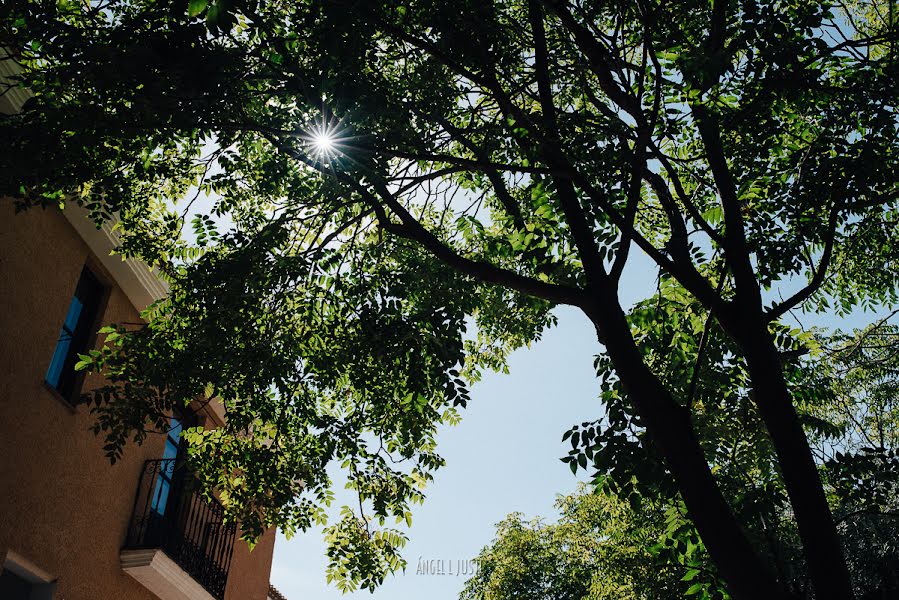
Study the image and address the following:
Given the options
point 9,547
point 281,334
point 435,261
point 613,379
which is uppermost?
point 435,261

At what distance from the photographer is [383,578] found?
361 inches

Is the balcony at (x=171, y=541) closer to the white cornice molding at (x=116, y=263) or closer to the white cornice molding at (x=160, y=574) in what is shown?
the white cornice molding at (x=160, y=574)

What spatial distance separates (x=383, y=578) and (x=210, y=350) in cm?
379

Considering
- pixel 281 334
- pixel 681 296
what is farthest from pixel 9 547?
pixel 681 296

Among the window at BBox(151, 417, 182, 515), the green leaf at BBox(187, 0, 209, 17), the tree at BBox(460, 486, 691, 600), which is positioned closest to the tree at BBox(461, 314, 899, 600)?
the tree at BBox(460, 486, 691, 600)

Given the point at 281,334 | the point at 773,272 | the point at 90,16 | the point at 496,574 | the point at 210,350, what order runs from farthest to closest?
the point at 496,574, the point at 281,334, the point at 210,350, the point at 773,272, the point at 90,16

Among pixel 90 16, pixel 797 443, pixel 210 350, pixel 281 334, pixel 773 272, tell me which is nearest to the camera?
pixel 797 443

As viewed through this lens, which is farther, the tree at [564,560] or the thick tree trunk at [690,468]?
the tree at [564,560]

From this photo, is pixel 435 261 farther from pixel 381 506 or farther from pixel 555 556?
pixel 555 556

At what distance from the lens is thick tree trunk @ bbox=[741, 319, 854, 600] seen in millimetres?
4883

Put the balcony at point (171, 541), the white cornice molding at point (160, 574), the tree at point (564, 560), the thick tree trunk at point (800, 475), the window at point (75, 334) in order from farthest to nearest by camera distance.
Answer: the tree at point (564, 560), the balcony at point (171, 541), the white cornice molding at point (160, 574), the window at point (75, 334), the thick tree trunk at point (800, 475)

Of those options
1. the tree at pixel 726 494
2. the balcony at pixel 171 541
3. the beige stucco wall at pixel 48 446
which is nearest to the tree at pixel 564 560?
the tree at pixel 726 494

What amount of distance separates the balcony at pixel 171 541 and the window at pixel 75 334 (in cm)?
199

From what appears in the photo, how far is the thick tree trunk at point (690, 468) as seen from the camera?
15.4 ft
